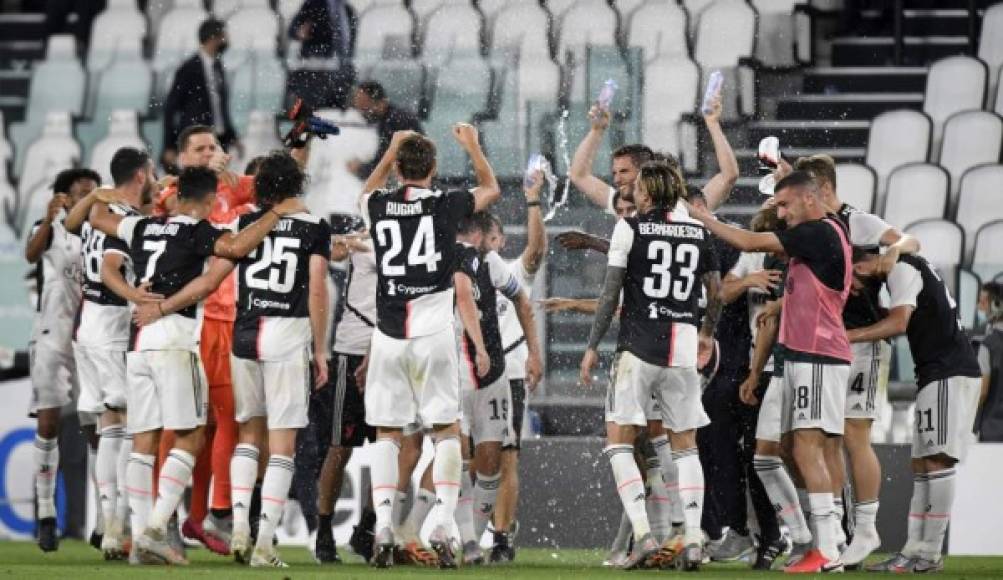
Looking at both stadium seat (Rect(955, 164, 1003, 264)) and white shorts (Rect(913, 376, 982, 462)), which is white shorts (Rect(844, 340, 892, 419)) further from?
stadium seat (Rect(955, 164, 1003, 264))

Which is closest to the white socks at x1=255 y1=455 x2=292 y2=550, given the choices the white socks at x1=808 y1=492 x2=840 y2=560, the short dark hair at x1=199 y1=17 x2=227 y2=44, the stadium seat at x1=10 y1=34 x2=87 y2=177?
the white socks at x1=808 y1=492 x2=840 y2=560

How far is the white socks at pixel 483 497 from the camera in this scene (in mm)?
11109

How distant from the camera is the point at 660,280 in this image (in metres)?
9.80

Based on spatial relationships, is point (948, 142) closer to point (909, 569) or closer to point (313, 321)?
point (909, 569)

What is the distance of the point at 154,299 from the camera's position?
33.2ft

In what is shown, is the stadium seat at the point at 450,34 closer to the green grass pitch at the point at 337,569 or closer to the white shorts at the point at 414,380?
the green grass pitch at the point at 337,569

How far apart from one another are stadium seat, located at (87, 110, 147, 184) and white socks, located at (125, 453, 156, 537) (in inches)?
304

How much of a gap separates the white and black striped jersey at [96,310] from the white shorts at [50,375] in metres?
0.70

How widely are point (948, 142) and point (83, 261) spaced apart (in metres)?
8.06

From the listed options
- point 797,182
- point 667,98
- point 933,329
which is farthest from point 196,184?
point 667,98

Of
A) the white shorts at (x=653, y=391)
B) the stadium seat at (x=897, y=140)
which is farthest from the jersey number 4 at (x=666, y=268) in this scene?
the stadium seat at (x=897, y=140)

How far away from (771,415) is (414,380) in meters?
1.92

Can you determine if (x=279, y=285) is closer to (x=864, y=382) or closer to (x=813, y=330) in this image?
(x=813, y=330)

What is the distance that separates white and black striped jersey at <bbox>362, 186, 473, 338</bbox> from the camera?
990 cm
